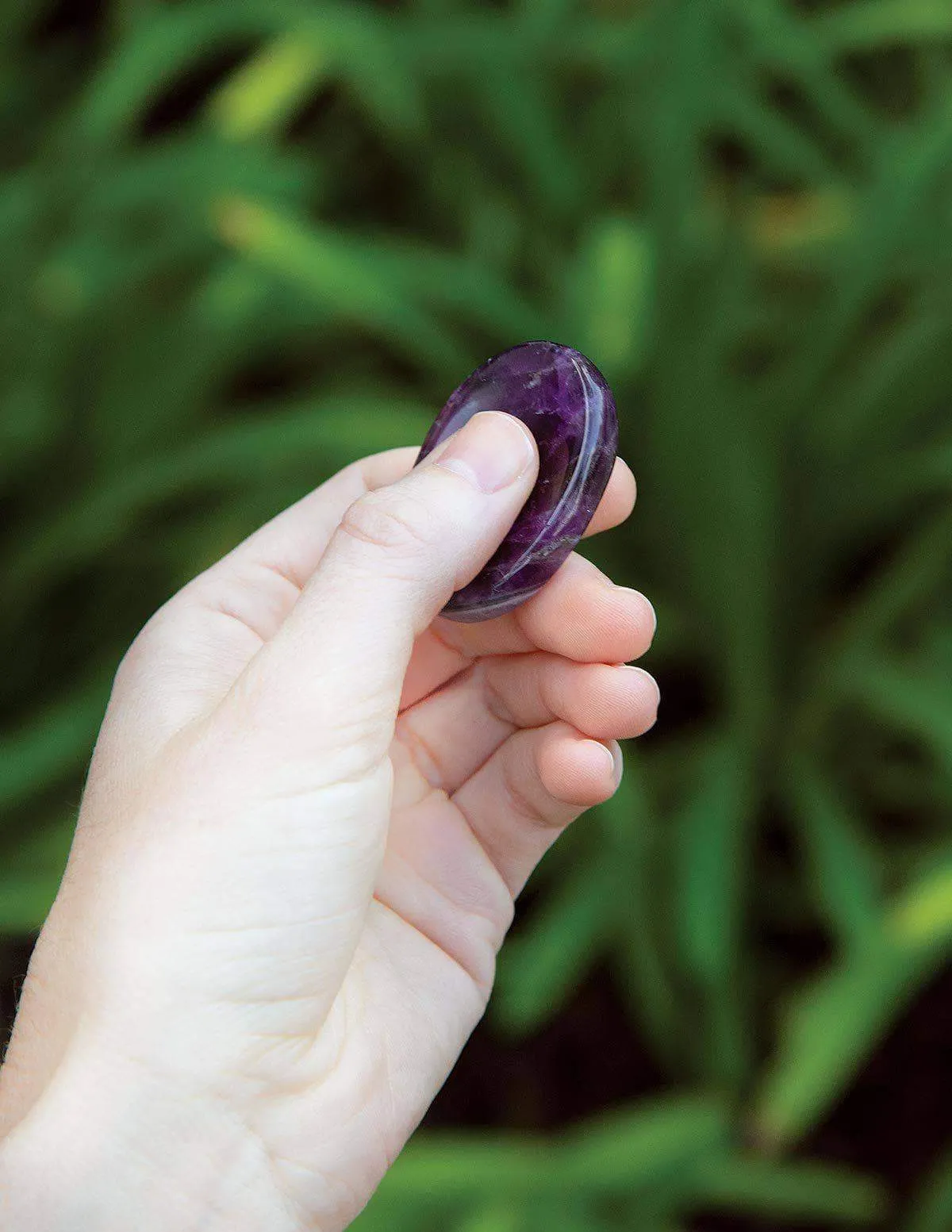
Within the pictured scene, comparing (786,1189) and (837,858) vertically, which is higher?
(837,858)

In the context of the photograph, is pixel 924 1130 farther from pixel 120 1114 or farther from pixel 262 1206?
pixel 120 1114

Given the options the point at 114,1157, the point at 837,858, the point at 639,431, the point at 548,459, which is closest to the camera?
the point at 114,1157

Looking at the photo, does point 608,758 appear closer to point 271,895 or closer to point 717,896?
point 271,895

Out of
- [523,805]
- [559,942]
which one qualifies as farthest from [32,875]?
[523,805]

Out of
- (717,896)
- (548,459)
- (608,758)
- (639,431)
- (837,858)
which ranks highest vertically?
(548,459)

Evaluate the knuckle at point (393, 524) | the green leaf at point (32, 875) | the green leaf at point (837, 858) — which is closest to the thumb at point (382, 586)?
the knuckle at point (393, 524)

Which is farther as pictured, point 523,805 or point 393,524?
point 523,805
